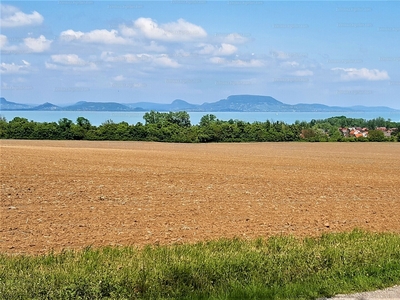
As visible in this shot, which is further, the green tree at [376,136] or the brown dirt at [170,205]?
the green tree at [376,136]

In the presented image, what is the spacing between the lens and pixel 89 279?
7.27m

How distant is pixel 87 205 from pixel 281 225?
6904mm

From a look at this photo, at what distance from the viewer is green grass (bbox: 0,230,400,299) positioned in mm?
7027

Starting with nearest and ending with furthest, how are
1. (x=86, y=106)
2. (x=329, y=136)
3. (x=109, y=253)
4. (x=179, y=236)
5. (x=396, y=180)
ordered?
(x=109, y=253) < (x=179, y=236) < (x=396, y=180) < (x=329, y=136) < (x=86, y=106)

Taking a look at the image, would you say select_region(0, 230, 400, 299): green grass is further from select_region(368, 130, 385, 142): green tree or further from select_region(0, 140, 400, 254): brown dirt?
select_region(368, 130, 385, 142): green tree

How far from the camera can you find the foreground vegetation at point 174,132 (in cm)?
7556

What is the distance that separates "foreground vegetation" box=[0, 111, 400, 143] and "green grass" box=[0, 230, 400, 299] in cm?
6822

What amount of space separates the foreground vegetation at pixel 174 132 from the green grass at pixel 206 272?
6822 centimetres

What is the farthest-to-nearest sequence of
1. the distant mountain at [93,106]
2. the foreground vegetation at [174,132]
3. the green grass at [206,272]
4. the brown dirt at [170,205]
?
the distant mountain at [93,106], the foreground vegetation at [174,132], the brown dirt at [170,205], the green grass at [206,272]

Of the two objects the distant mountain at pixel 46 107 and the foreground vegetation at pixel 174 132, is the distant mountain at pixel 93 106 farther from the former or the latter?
the foreground vegetation at pixel 174 132

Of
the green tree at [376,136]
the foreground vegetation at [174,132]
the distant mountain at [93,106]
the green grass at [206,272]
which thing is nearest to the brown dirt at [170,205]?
the green grass at [206,272]

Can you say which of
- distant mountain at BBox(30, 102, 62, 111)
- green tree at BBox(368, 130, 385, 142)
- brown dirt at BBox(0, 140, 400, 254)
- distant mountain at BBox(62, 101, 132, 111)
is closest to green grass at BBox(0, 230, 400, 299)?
brown dirt at BBox(0, 140, 400, 254)

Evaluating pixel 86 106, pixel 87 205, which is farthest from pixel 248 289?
pixel 86 106

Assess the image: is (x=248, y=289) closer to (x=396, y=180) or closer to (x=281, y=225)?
(x=281, y=225)
